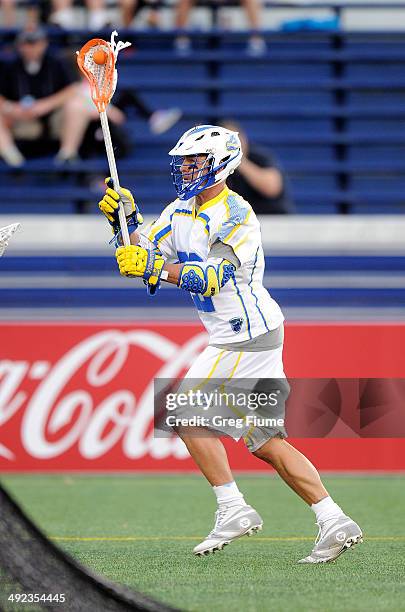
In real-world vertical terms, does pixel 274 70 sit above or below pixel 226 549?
above

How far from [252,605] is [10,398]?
5.68 m

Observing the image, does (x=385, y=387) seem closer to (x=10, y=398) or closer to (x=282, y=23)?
(x=10, y=398)

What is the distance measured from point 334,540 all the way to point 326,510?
0.16 meters

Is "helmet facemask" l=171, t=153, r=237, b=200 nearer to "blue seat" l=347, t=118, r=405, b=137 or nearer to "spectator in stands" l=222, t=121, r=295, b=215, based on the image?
"spectator in stands" l=222, t=121, r=295, b=215

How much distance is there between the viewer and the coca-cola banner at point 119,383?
10.0 m

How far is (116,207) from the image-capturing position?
5852 millimetres

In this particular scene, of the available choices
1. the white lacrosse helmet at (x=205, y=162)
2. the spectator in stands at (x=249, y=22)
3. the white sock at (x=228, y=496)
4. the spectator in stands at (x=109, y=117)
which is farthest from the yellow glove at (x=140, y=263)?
the spectator in stands at (x=249, y=22)

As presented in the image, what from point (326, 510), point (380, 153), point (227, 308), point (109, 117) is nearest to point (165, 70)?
point (109, 117)

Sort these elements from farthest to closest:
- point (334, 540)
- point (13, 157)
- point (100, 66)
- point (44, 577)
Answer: point (13, 157), point (100, 66), point (334, 540), point (44, 577)

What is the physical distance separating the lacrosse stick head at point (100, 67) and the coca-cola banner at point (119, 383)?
429cm

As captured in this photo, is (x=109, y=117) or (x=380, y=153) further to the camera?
(x=380, y=153)

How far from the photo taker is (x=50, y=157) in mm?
12680

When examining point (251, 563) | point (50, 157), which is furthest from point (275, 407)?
point (50, 157)

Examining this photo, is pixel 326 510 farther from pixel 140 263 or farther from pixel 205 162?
pixel 205 162
